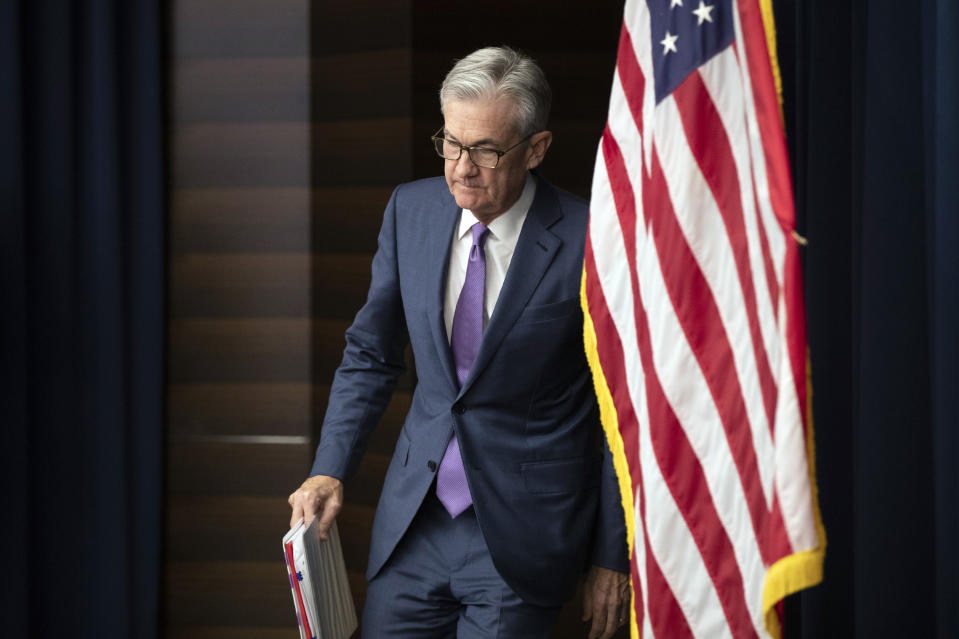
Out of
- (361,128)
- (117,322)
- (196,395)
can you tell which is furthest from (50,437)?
(361,128)

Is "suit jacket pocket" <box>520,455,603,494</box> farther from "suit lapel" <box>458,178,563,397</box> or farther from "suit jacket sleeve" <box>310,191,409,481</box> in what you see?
"suit jacket sleeve" <box>310,191,409,481</box>

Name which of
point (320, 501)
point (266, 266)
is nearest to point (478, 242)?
point (320, 501)

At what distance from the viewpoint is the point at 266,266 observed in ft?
10.5

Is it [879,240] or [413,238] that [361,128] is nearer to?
[413,238]

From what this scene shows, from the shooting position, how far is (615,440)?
1566 mm

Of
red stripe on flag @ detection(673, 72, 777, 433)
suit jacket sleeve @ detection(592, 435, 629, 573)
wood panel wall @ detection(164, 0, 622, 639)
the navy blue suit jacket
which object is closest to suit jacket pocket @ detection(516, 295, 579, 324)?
the navy blue suit jacket

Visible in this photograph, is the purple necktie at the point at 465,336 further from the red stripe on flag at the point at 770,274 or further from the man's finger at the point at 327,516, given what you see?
the red stripe on flag at the point at 770,274

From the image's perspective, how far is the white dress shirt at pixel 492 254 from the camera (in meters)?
1.70

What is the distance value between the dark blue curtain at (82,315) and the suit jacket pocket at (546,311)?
1405mm

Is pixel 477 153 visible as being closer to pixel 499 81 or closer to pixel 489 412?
pixel 499 81

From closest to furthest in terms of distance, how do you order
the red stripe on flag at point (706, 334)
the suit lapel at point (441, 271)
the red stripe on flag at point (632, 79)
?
1. the red stripe on flag at point (706, 334)
2. the red stripe on flag at point (632, 79)
3. the suit lapel at point (441, 271)

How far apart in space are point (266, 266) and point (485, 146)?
5.68 feet

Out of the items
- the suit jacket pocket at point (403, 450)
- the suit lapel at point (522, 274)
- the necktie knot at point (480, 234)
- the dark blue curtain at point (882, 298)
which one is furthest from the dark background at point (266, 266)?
the suit jacket pocket at point (403, 450)

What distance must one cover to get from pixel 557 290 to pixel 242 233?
1771mm
